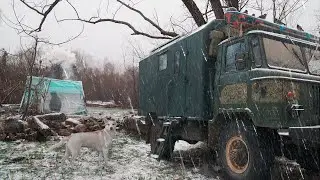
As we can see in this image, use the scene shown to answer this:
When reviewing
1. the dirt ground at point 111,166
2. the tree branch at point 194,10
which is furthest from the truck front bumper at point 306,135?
the tree branch at point 194,10

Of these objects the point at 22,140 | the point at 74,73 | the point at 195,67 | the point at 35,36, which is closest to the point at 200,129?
the point at 195,67

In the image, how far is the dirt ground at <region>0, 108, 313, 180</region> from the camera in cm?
728

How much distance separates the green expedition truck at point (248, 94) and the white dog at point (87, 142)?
1.62m

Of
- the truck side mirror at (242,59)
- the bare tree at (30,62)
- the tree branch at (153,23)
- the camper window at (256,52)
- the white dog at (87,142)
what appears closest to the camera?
the camper window at (256,52)

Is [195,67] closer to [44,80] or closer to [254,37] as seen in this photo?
[254,37]

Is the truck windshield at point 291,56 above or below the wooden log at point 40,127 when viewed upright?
above

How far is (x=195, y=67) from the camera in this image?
8.27 meters

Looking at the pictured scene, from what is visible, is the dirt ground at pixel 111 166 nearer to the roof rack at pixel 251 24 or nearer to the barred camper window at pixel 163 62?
the barred camper window at pixel 163 62

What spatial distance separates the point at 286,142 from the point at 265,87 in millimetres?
1043

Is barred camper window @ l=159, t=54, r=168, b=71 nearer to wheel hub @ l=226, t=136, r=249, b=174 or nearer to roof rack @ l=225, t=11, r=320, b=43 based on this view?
roof rack @ l=225, t=11, r=320, b=43

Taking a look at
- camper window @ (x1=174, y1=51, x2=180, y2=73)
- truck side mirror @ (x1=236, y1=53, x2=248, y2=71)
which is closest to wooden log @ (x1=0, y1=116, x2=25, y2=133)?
camper window @ (x1=174, y1=51, x2=180, y2=73)

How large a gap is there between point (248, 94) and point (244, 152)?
1.08 meters

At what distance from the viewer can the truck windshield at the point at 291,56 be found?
21.4 ft

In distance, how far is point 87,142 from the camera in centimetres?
793
